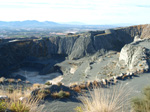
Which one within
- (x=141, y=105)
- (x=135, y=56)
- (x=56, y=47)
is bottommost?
(x=56, y=47)

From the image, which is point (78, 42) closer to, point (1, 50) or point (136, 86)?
point (1, 50)

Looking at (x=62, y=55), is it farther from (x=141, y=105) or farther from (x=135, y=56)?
(x=141, y=105)

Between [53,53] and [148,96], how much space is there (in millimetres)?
36483

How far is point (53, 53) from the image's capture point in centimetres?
4025

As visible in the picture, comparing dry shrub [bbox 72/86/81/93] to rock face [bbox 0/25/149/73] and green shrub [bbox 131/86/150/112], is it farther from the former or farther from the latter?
rock face [bbox 0/25/149/73]

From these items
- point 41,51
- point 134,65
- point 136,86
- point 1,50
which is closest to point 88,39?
point 41,51

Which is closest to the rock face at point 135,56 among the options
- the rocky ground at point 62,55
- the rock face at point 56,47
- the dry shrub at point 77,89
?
the rocky ground at point 62,55

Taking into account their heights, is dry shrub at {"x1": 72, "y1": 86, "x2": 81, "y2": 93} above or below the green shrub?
below

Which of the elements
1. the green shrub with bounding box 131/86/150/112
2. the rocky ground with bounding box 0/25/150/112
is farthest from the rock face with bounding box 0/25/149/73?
the green shrub with bounding box 131/86/150/112

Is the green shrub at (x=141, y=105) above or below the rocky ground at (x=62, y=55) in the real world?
above

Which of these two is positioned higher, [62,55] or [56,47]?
[56,47]

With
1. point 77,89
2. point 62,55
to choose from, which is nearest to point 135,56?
point 77,89

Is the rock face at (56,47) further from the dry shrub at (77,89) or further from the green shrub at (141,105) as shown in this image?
the green shrub at (141,105)

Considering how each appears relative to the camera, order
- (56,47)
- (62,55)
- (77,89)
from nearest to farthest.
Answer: (77,89)
(62,55)
(56,47)
